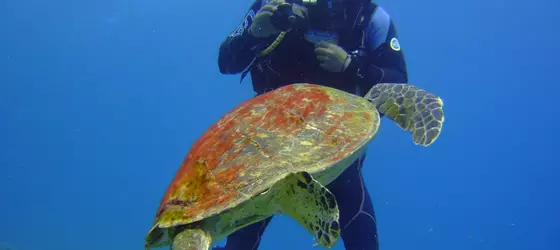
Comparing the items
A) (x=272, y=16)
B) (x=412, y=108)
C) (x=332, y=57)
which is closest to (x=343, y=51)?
(x=332, y=57)

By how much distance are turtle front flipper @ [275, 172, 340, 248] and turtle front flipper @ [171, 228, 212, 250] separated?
0.40m

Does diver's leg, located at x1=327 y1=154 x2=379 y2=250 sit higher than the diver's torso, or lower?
lower

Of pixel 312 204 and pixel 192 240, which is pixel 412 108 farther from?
pixel 192 240

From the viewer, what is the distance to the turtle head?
2.04m

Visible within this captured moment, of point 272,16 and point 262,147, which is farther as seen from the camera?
point 272,16

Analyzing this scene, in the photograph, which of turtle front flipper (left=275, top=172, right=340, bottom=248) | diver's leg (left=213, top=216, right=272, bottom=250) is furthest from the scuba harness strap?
turtle front flipper (left=275, top=172, right=340, bottom=248)

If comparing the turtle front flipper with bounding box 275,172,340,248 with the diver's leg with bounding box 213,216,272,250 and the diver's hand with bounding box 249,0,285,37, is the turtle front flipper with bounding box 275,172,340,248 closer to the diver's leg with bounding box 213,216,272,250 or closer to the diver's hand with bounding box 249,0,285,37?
the diver's leg with bounding box 213,216,272,250

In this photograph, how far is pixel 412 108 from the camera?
2.96 meters

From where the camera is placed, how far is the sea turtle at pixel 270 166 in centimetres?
188

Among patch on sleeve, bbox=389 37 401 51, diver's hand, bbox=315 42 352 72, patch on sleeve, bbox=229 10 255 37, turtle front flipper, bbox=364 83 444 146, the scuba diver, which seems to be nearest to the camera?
turtle front flipper, bbox=364 83 444 146

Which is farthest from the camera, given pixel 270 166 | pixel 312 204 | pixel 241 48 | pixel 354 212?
pixel 241 48

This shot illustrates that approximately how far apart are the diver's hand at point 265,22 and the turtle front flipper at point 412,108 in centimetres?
99

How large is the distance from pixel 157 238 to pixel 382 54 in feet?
8.08

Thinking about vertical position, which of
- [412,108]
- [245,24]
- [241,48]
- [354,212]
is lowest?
[354,212]
